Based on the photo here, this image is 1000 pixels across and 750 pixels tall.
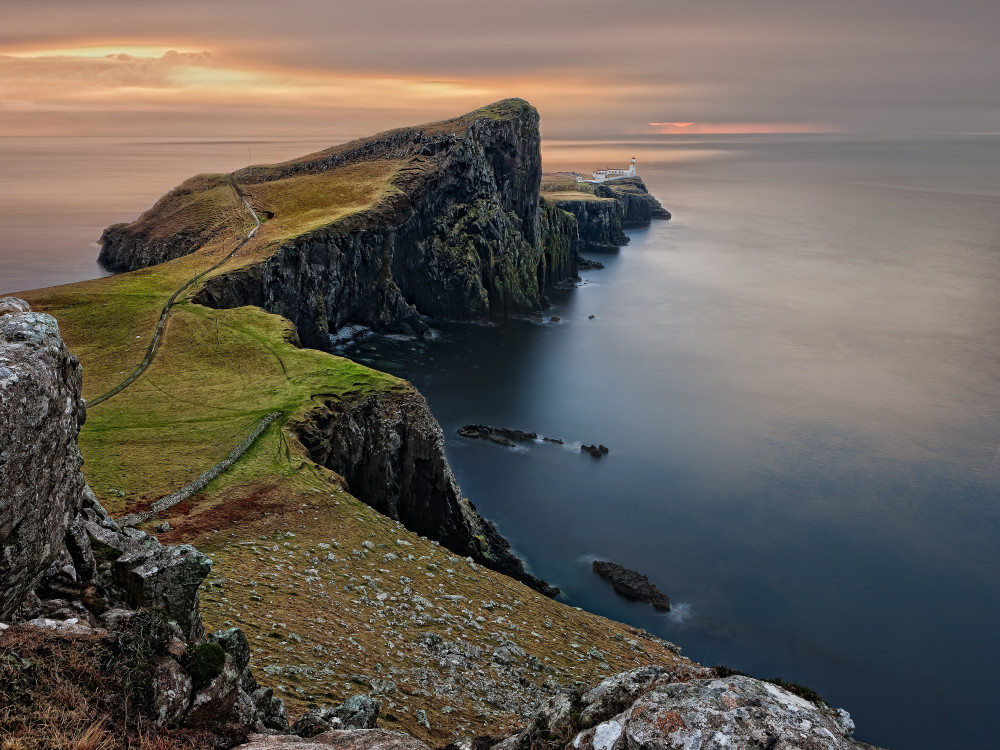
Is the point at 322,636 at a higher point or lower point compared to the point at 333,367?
lower

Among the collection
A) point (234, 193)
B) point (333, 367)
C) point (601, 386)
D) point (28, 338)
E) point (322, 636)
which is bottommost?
point (601, 386)

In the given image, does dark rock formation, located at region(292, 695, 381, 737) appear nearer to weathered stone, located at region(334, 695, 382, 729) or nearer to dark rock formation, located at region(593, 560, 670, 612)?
weathered stone, located at region(334, 695, 382, 729)

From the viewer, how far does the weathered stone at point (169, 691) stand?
14297mm

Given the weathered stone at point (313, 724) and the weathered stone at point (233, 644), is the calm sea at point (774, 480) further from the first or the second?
the weathered stone at point (233, 644)

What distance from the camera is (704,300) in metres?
176

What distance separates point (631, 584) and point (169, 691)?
51.0 meters

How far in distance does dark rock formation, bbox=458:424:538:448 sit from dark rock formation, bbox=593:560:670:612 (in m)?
27.9

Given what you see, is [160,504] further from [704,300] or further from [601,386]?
[704,300]

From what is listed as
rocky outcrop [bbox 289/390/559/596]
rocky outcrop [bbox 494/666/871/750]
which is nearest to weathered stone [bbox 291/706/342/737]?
rocky outcrop [bbox 494/666/871/750]

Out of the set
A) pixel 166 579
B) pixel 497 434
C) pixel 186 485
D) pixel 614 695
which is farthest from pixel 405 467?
pixel 614 695

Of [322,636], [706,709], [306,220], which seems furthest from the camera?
[306,220]

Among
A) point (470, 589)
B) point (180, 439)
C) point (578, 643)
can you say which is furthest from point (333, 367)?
point (578, 643)

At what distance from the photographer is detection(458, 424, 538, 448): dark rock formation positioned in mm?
89644

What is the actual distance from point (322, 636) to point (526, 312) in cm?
12946
